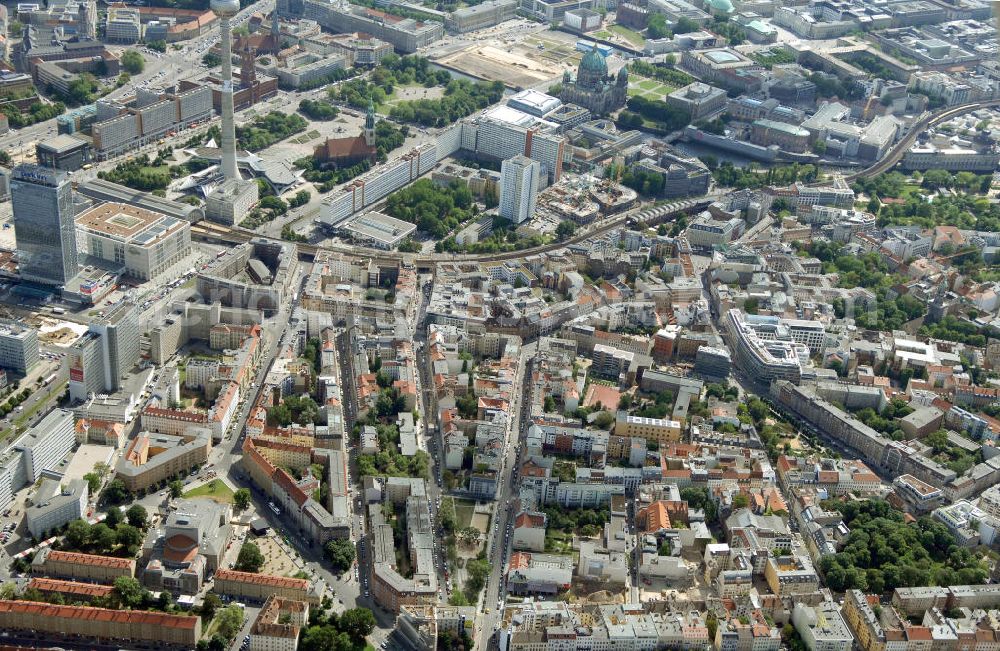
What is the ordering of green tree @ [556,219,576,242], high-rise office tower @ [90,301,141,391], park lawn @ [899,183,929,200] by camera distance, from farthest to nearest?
park lawn @ [899,183,929,200] < green tree @ [556,219,576,242] < high-rise office tower @ [90,301,141,391]

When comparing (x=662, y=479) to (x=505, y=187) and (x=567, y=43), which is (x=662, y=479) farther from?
(x=567, y=43)

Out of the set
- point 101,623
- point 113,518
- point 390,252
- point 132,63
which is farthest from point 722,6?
point 101,623

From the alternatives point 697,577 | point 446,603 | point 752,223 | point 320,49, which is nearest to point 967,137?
point 752,223

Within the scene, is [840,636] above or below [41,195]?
below

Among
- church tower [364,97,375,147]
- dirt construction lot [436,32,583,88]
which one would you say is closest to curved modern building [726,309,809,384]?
church tower [364,97,375,147]

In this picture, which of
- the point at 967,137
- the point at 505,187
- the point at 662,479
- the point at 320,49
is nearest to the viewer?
the point at 662,479

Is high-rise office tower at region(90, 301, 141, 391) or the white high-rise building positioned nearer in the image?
high-rise office tower at region(90, 301, 141, 391)

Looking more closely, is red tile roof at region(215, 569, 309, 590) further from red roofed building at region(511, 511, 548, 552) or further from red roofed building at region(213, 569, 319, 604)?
red roofed building at region(511, 511, 548, 552)
